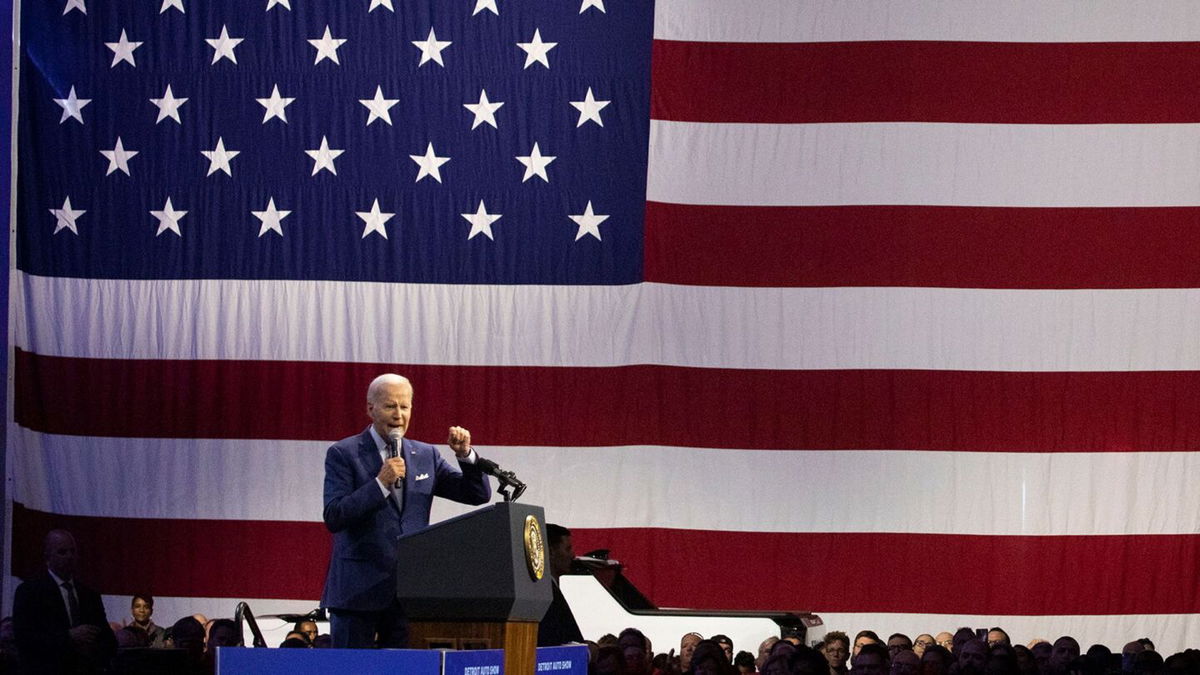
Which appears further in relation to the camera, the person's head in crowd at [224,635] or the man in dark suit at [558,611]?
the person's head in crowd at [224,635]

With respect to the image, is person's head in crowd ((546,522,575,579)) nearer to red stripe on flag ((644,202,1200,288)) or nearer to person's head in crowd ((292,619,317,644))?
person's head in crowd ((292,619,317,644))

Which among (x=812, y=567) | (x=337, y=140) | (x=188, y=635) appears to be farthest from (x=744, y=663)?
(x=337, y=140)

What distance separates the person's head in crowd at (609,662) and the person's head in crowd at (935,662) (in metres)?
1.29

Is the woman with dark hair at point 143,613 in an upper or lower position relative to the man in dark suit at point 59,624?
lower

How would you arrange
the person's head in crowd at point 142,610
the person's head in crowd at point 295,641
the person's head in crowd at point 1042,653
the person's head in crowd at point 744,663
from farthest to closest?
the person's head in crowd at point 142,610 → the person's head in crowd at point 1042,653 → the person's head in crowd at point 744,663 → the person's head in crowd at point 295,641

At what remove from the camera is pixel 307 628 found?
7.32 meters

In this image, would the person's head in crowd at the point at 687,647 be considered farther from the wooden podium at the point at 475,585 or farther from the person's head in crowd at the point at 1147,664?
the wooden podium at the point at 475,585

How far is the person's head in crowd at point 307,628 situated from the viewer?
23.2ft

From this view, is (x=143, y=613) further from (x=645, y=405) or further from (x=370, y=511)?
(x=370, y=511)

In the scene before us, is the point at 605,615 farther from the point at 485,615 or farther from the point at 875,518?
the point at 485,615

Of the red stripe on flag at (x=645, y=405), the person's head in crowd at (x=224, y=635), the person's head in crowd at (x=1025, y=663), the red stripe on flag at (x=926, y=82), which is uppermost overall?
the red stripe on flag at (x=926, y=82)

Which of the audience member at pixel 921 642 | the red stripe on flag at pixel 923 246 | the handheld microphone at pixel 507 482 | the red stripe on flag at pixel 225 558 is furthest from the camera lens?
the red stripe on flag at pixel 225 558

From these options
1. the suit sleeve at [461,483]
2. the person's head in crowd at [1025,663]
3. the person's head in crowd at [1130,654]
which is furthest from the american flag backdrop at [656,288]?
the suit sleeve at [461,483]

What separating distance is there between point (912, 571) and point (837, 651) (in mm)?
1532
